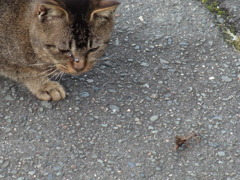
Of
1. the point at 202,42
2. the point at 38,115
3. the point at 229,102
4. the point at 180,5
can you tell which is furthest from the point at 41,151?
the point at 180,5

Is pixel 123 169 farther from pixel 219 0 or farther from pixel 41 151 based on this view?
pixel 219 0

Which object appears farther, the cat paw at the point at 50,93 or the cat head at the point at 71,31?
the cat paw at the point at 50,93

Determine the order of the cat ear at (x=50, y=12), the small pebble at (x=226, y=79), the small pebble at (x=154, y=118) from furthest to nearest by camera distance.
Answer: the small pebble at (x=226, y=79) < the small pebble at (x=154, y=118) < the cat ear at (x=50, y=12)

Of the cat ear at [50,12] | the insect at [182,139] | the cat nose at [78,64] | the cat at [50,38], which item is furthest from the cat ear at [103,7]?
the insect at [182,139]

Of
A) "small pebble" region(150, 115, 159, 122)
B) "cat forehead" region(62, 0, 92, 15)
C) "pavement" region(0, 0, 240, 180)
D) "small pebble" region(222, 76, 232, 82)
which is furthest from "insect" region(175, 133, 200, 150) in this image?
"cat forehead" region(62, 0, 92, 15)

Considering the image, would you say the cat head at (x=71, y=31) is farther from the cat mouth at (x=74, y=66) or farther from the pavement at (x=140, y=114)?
the pavement at (x=140, y=114)

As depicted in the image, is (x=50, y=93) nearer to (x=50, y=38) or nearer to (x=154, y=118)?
(x=50, y=38)

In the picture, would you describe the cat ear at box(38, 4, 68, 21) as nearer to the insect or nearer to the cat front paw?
the cat front paw
